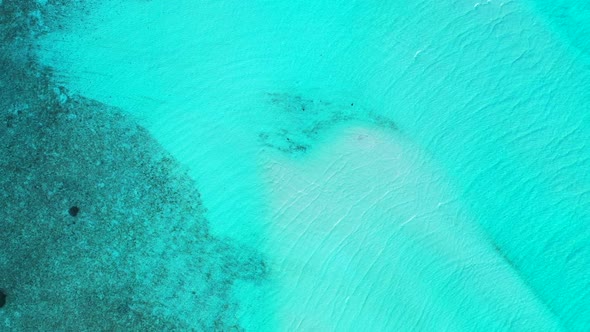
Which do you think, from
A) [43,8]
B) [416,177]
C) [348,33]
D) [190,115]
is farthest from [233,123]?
[43,8]

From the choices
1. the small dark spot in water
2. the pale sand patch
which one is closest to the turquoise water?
the pale sand patch

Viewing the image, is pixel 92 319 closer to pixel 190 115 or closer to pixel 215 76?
pixel 190 115

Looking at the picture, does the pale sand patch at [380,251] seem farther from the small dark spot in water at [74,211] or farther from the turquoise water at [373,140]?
the small dark spot in water at [74,211]

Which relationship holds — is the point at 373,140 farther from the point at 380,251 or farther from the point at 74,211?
the point at 74,211

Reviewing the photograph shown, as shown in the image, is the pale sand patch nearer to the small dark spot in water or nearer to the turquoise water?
the turquoise water

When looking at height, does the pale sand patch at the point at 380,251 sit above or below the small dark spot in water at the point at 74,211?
above

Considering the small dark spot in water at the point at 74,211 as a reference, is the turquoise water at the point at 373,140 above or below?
above

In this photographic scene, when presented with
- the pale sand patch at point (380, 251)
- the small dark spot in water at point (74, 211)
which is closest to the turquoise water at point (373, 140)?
the pale sand patch at point (380, 251)
